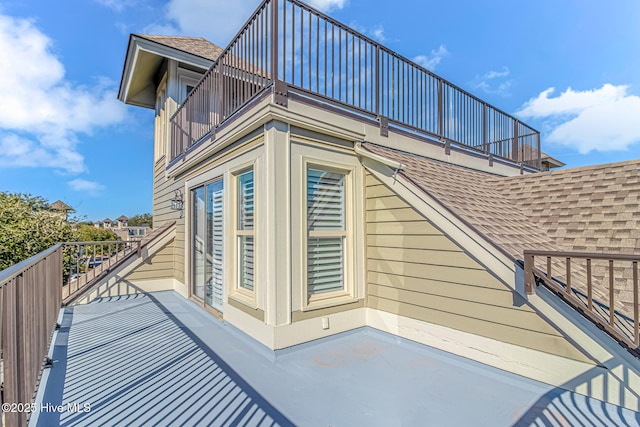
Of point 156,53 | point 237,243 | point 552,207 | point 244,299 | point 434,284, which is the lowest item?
point 244,299

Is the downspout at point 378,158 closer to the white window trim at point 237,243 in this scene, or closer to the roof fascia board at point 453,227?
the roof fascia board at point 453,227

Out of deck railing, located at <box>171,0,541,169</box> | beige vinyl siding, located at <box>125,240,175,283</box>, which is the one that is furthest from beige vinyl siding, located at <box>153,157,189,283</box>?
deck railing, located at <box>171,0,541,169</box>

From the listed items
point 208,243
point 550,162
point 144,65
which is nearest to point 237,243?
point 208,243

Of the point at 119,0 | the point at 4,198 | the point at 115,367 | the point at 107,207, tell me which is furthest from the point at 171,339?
the point at 107,207

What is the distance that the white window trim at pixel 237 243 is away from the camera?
333 centimetres

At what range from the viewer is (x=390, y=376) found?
2.63 metres

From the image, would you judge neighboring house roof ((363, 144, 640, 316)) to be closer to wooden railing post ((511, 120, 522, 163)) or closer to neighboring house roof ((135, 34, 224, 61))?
wooden railing post ((511, 120, 522, 163))

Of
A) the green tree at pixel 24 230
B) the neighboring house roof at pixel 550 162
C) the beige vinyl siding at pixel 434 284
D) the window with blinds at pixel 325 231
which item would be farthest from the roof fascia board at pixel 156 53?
the neighboring house roof at pixel 550 162

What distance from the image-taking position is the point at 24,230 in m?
6.12

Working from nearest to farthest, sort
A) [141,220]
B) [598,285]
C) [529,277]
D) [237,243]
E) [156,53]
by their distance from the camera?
1. [529,277]
2. [598,285]
3. [237,243]
4. [156,53]
5. [141,220]

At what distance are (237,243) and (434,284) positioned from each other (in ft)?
7.99

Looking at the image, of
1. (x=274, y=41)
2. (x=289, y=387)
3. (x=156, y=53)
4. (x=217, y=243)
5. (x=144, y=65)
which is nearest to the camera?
(x=289, y=387)

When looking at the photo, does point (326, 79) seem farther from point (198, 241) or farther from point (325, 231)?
point (198, 241)

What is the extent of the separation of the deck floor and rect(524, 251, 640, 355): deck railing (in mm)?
630
